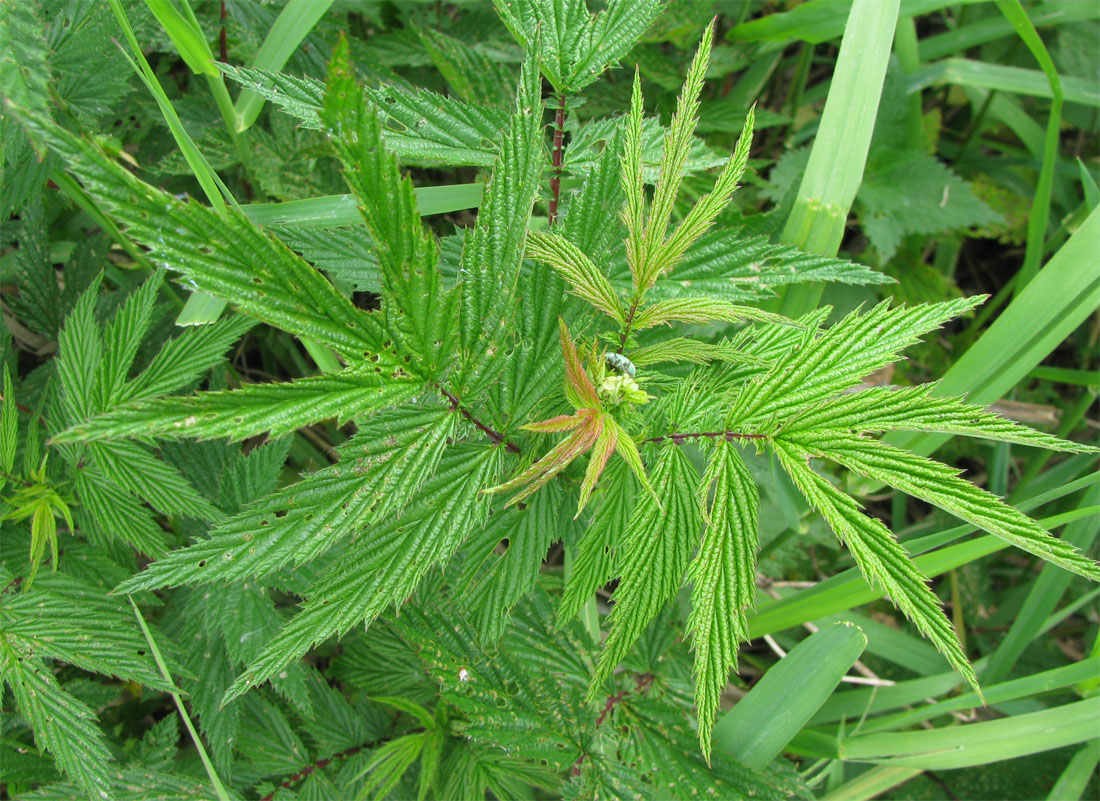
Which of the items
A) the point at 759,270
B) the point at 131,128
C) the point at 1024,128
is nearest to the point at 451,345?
the point at 759,270

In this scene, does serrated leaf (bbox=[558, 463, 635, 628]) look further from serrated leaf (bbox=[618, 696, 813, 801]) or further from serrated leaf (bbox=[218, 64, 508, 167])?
serrated leaf (bbox=[218, 64, 508, 167])

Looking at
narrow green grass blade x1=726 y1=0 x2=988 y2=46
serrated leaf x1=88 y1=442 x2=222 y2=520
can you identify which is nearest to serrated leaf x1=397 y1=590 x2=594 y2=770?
serrated leaf x1=88 y1=442 x2=222 y2=520

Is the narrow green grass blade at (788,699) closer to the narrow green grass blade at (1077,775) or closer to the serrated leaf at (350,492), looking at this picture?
the narrow green grass blade at (1077,775)

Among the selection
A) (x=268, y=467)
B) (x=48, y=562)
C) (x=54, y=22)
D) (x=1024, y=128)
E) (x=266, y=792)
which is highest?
(x=1024, y=128)

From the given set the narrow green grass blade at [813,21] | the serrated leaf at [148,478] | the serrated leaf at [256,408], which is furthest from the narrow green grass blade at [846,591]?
the narrow green grass blade at [813,21]

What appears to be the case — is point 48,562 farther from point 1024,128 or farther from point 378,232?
point 1024,128
